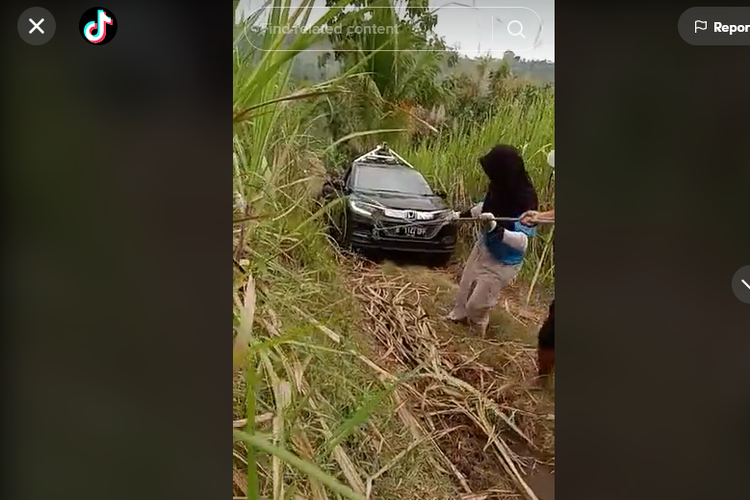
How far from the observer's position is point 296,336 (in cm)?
75

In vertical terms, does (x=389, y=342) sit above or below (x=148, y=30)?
below

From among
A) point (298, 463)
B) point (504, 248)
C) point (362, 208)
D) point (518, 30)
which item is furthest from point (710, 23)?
point (298, 463)

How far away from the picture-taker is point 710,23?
2.39 feet

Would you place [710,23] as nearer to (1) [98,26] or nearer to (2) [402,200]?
(2) [402,200]

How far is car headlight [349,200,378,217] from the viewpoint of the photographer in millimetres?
744

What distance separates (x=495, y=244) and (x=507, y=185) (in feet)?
0.23

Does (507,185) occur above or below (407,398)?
above

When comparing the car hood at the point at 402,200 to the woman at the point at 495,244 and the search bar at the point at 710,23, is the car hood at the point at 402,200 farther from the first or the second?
the search bar at the point at 710,23

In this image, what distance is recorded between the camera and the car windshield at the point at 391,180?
2.45 ft

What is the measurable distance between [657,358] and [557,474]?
0.57ft

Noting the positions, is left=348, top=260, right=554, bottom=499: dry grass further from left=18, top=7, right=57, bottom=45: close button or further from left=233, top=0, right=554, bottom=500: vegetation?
left=18, top=7, right=57, bottom=45: close button

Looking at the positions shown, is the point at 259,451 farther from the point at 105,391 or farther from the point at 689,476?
the point at 689,476

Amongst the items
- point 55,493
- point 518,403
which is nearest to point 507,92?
point 518,403

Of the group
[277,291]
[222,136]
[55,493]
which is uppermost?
[222,136]
